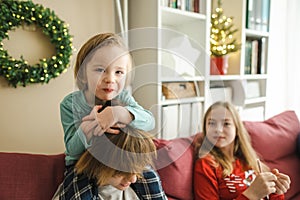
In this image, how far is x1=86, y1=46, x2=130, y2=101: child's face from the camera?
41 cm

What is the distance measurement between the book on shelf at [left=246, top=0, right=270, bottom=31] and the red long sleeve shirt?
1.18 metres

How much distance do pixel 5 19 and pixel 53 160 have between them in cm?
65

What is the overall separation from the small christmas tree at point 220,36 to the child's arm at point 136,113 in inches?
53.9

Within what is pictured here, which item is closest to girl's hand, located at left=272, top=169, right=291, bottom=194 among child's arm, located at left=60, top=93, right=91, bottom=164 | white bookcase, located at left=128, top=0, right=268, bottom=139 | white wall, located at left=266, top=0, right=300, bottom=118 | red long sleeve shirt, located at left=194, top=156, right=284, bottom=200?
red long sleeve shirt, located at left=194, top=156, right=284, bottom=200

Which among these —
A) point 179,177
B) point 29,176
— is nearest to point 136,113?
point 29,176

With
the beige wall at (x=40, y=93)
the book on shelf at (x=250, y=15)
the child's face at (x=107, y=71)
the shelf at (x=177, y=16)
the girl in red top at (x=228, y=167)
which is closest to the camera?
the child's face at (x=107, y=71)

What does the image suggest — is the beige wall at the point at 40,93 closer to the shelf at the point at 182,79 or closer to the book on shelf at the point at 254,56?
the shelf at the point at 182,79

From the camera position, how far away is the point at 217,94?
0.61 metres

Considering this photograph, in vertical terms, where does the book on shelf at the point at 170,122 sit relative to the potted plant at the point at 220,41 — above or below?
below

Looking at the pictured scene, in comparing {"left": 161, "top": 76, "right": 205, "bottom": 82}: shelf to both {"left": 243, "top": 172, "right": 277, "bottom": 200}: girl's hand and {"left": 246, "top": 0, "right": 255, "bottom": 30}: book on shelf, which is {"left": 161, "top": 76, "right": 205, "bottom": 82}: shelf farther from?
{"left": 246, "top": 0, "right": 255, "bottom": 30}: book on shelf

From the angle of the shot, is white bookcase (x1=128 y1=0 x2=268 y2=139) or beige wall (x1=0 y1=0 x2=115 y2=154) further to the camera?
beige wall (x1=0 y1=0 x2=115 y2=154)

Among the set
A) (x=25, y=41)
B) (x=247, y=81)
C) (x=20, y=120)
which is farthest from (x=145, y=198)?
(x=247, y=81)

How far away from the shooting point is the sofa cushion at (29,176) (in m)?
0.85

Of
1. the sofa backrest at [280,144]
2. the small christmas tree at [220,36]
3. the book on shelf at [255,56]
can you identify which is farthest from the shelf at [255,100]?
the small christmas tree at [220,36]
